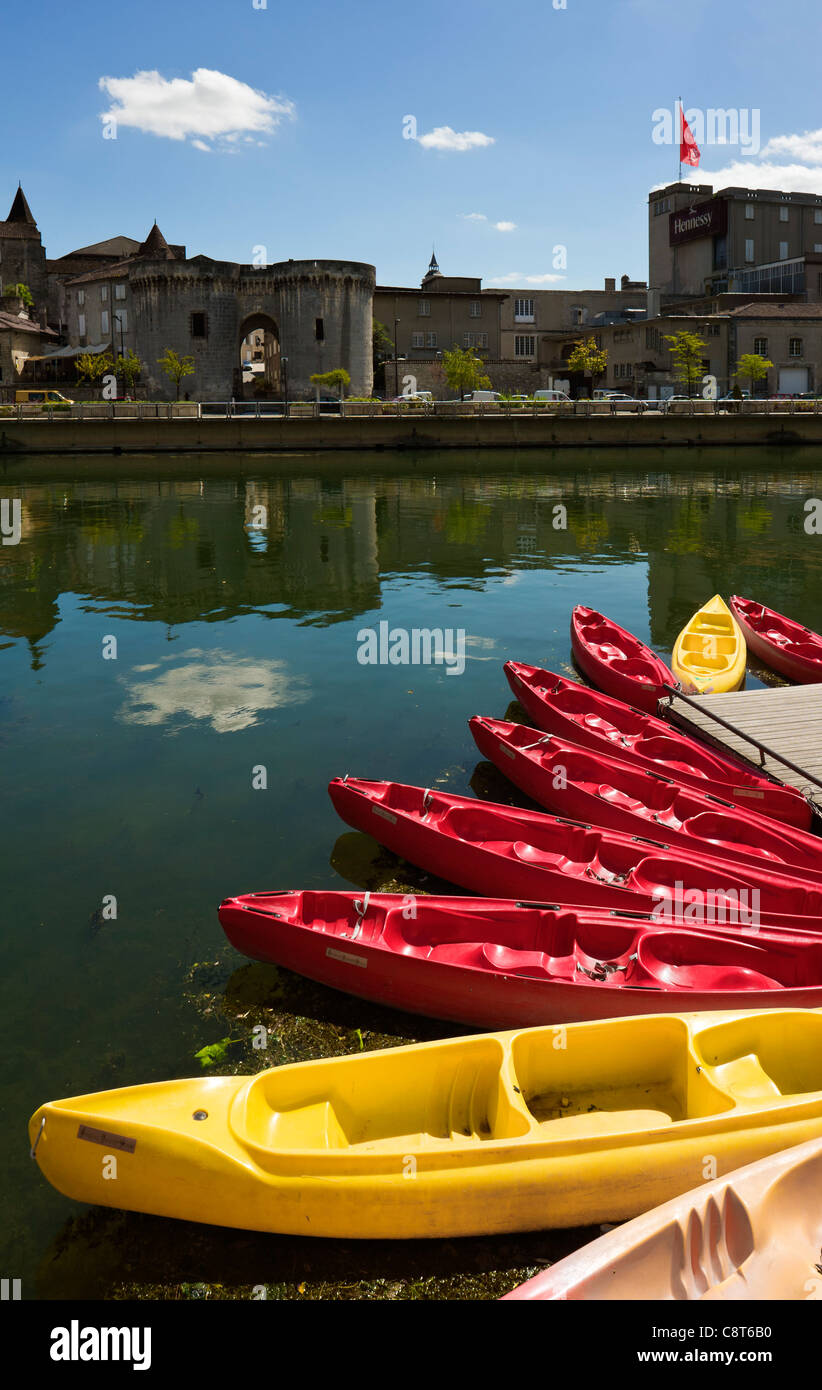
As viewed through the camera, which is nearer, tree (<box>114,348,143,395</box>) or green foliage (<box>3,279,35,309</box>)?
tree (<box>114,348,143,395</box>)

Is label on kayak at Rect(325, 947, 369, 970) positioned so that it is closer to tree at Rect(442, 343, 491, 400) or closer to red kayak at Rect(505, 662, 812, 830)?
red kayak at Rect(505, 662, 812, 830)

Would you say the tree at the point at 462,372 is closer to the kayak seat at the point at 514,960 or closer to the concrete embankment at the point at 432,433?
the concrete embankment at the point at 432,433

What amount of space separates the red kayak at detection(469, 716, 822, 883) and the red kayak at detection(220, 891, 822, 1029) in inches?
58.4

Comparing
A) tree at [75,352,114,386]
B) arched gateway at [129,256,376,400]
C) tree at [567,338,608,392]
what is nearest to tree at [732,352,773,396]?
tree at [567,338,608,392]

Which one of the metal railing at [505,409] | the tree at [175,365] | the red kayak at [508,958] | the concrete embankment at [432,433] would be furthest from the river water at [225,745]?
the tree at [175,365]

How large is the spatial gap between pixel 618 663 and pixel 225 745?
631cm

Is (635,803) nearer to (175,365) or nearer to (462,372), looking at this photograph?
(462,372)

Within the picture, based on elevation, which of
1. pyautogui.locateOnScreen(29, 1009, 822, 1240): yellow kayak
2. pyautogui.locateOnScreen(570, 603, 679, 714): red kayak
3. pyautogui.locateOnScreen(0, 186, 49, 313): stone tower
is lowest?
pyautogui.locateOnScreen(29, 1009, 822, 1240): yellow kayak

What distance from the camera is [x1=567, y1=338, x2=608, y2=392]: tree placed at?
7881 centimetres

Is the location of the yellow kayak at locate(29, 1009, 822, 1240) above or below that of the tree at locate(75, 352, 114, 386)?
below

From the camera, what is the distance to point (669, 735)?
39.6ft

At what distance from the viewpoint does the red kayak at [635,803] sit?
9266 millimetres

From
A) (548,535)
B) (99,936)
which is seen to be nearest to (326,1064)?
(99,936)
